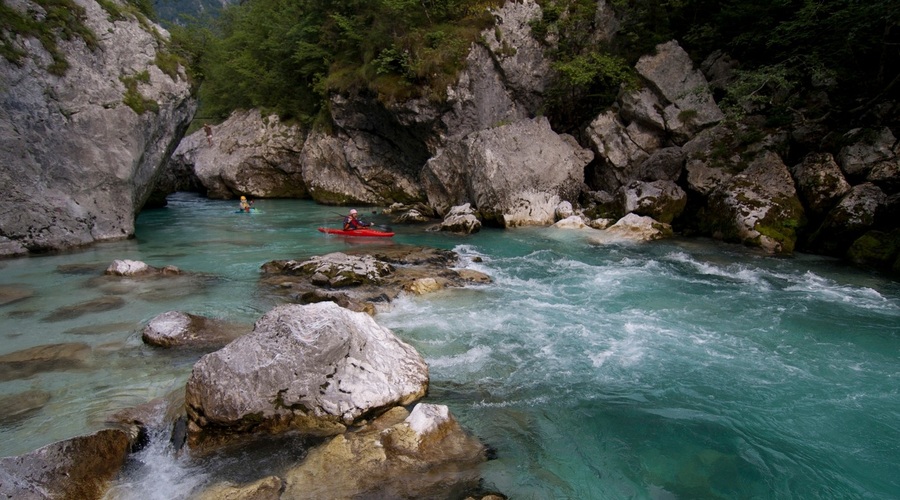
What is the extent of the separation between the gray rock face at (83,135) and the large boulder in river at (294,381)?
11984mm

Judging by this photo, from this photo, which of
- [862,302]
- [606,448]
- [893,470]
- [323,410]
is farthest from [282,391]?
[862,302]

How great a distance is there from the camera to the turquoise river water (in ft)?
15.1

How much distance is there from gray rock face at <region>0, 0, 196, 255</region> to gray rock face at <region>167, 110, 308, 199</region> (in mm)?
10856

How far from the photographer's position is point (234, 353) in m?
5.23

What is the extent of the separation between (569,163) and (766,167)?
634 cm

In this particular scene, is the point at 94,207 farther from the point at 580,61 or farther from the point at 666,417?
the point at 580,61

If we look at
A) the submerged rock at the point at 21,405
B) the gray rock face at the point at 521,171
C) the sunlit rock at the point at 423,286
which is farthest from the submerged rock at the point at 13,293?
the gray rock face at the point at 521,171

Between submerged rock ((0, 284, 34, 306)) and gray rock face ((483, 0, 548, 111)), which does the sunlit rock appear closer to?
submerged rock ((0, 284, 34, 306))

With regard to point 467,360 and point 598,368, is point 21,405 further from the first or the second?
point 598,368

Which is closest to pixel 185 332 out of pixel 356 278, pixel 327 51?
pixel 356 278

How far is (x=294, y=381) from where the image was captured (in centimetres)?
514

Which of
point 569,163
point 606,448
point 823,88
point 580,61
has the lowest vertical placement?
point 606,448

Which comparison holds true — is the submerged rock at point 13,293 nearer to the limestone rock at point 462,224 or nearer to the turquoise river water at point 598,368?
the turquoise river water at point 598,368

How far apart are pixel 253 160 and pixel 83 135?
43.0ft
